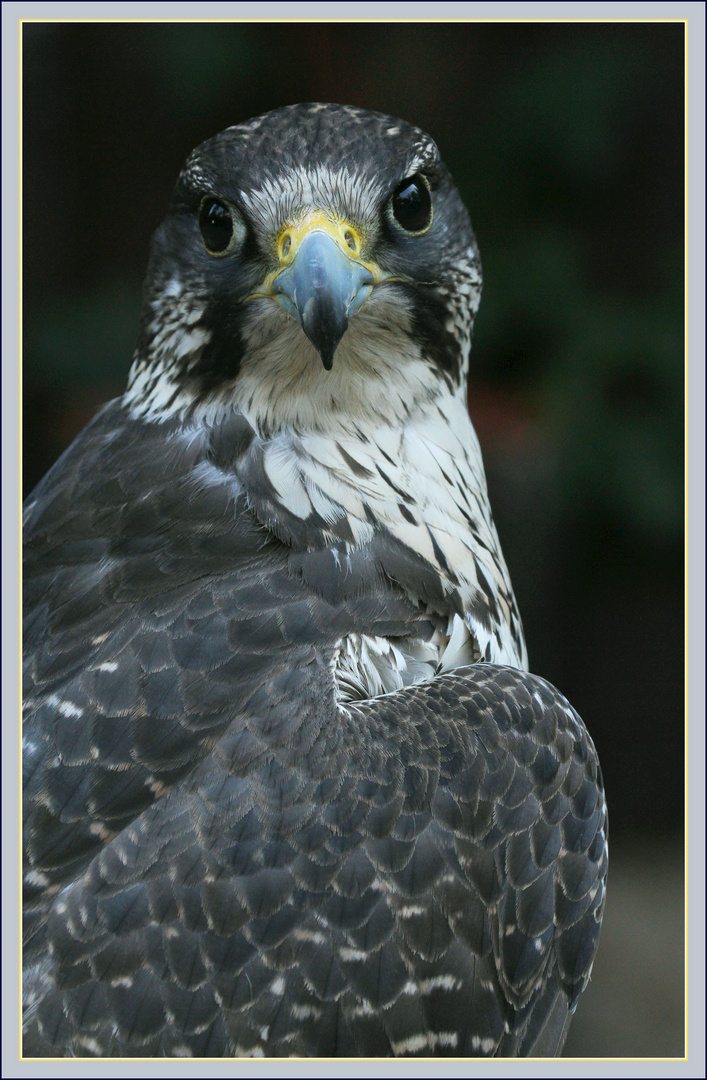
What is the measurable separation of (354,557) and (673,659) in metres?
3.05

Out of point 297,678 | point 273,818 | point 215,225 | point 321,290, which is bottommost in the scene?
point 273,818

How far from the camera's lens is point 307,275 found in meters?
1.62

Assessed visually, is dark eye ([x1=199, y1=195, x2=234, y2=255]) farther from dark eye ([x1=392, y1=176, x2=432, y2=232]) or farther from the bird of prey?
dark eye ([x1=392, y1=176, x2=432, y2=232])

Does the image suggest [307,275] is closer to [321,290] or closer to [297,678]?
[321,290]

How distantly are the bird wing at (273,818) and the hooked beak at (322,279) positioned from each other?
1.19 ft

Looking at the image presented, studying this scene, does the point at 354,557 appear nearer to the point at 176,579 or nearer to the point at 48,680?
the point at 176,579

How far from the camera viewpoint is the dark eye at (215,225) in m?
1.81

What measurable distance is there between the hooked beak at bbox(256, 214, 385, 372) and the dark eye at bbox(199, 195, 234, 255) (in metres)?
0.13

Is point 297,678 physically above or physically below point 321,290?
below

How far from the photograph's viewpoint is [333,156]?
1.75 m

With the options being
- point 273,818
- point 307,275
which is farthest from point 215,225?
point 273,818

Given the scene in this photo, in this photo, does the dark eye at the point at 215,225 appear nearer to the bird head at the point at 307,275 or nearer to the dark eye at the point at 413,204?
the bird head at the point at 307,275

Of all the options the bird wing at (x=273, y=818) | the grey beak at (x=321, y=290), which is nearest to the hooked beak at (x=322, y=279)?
the grey beak at (x=321, y=290)

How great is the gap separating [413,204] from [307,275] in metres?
0.39
